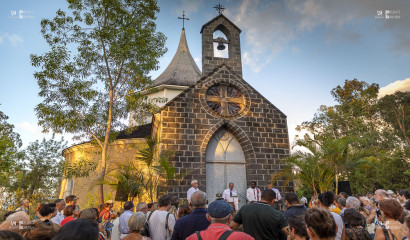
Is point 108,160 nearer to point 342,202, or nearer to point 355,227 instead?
point 342,202

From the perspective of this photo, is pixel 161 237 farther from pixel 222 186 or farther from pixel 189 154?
pixel 222 186

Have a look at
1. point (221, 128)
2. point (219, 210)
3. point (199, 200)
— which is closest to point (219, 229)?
point (219, 210)

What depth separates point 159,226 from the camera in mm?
4348

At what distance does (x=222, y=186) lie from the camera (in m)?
11.4

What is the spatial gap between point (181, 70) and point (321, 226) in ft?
69.8

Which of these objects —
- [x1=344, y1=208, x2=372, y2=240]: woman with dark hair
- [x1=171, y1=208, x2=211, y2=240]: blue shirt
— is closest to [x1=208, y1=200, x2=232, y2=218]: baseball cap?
[x1=171, y1=208, x2=211, y2=240]: blue shirt

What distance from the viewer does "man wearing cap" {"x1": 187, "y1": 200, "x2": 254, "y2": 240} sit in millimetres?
2631

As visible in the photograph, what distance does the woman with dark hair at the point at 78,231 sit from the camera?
183 cm

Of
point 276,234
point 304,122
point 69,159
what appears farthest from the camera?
point 304,122

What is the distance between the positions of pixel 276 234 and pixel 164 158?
649 cm

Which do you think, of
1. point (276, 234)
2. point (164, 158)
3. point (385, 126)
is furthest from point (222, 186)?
point (385, 126)

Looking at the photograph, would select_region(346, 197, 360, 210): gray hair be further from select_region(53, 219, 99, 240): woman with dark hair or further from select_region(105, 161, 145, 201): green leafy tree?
select_region(105, 161, 145, 201): green leafy tree

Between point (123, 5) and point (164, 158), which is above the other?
point (123, 5)

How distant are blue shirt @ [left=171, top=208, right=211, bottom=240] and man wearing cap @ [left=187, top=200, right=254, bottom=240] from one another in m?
0.82
